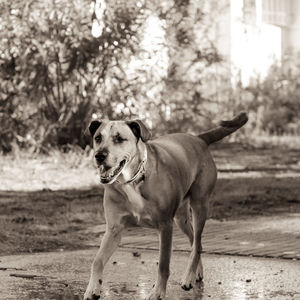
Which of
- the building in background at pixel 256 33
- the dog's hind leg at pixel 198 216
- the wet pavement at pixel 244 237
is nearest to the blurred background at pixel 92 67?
the building in background at pixel 256 33

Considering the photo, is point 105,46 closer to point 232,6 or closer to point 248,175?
point 248,175

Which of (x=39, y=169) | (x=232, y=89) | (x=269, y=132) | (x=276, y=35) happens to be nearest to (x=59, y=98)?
(x=39, y=169)

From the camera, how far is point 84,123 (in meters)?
15.6

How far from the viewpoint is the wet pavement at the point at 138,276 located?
6531mm

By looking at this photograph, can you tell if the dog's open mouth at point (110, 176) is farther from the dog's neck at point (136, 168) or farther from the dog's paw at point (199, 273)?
the dog's paw at point (199, 273)

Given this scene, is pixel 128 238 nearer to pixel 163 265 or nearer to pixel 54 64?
pixel 163 265

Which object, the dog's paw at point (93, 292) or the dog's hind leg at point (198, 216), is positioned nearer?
the dog's paw at point (93, 292)

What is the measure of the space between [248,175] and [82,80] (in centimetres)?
325

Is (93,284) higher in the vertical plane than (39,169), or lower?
higher

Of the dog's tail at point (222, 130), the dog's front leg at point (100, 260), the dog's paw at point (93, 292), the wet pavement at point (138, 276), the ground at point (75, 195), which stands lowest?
the ground at point (75, 195)

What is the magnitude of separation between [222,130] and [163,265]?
68.8 inches

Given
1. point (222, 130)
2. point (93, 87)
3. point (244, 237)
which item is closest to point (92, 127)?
point (222, 130)

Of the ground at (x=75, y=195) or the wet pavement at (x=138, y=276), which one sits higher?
the wet pavement at (x=138, y=276)

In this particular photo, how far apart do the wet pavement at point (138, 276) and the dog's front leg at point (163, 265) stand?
0.50 ft
